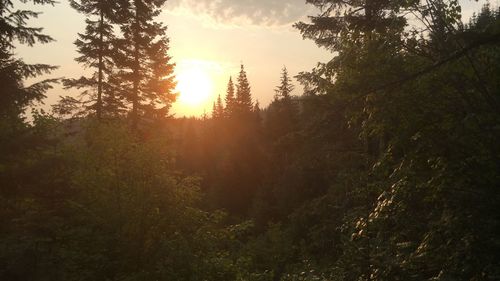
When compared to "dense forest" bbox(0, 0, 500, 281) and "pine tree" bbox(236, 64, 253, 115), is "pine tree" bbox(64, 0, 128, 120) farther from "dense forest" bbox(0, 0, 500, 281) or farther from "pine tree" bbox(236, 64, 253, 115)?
"pine tree" bbox(236, 64, 253, 115)

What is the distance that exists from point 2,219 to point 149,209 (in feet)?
11.6

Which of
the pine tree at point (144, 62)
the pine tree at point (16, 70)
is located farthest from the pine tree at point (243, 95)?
the pine tree at point (16, 70)

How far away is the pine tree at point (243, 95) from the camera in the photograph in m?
50.9

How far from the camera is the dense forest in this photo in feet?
16.1

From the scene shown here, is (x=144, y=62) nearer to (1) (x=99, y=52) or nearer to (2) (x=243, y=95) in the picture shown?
(1) (x=99, y=52)

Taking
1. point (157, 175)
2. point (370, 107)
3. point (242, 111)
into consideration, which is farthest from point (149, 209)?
point (242, 111)

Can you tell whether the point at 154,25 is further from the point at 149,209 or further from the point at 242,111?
the point at 242,111

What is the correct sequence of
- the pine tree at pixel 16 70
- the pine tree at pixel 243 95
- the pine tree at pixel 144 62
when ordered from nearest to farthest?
1. the pine tree at pixel 16 70
2. the pine tree at pixel 144 62
3. the pine tree at pixel 243 95

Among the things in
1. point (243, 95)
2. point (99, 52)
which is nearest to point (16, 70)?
point (99, 52)

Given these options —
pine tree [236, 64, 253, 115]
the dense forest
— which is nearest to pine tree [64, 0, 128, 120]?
the dense forest

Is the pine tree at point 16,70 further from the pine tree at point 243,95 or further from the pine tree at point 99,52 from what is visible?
the pine tree at point 243,95

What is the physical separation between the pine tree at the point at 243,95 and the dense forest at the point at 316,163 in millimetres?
27823

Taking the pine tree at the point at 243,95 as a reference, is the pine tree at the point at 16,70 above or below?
below

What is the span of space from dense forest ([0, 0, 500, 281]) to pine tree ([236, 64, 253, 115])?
27823 mm
